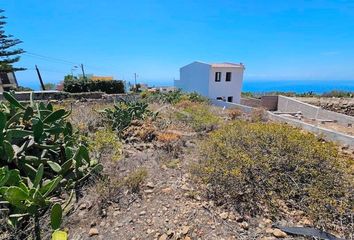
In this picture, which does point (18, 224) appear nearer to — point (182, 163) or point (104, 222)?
point (104, 222)

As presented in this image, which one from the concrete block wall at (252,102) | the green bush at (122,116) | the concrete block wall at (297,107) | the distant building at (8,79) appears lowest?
the concrete block wall at (252,102)

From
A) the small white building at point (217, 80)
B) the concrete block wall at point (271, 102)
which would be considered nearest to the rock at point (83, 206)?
the small white building at point (217, 80)

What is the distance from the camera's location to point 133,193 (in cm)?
279

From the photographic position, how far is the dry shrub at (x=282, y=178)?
8.24ft

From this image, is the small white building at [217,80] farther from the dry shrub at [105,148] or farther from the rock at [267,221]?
the rock at [267,221]

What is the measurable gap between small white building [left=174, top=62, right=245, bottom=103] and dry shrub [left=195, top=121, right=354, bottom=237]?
1573 centimetres

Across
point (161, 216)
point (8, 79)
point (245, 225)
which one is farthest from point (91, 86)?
point (245, 225)

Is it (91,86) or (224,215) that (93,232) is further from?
(91,86)

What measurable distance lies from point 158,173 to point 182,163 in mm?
477

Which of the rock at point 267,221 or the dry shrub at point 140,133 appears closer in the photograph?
the rock at point 267,221

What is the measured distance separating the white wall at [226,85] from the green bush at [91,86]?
690cm

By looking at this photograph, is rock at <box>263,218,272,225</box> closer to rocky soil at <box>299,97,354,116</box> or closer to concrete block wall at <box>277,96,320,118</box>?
concrete block wall at <box>277,96,320,118</box>

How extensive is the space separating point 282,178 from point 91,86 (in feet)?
43.4

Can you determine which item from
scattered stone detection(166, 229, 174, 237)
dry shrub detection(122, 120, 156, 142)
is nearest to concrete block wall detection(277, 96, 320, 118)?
dry shrub detection(122, 120, 156, 142)
